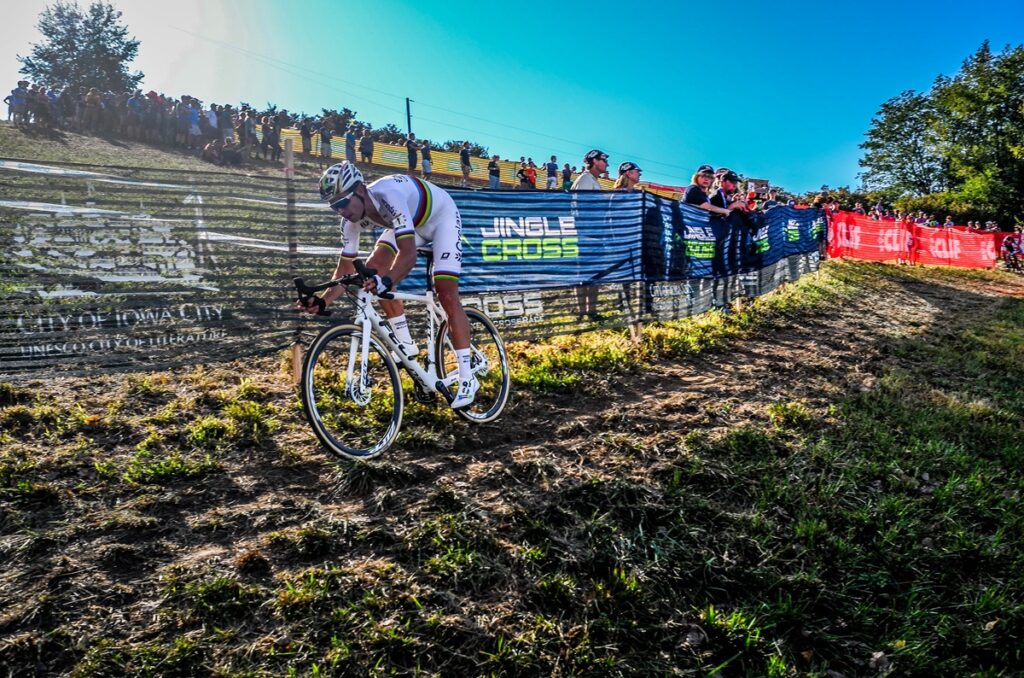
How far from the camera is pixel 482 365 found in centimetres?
498

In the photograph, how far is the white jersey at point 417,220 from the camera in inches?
163

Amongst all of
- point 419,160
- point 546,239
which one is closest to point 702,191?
point 546,239

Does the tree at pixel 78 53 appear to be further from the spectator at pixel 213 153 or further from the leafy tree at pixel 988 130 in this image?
the leafy tree at pixel 988 130

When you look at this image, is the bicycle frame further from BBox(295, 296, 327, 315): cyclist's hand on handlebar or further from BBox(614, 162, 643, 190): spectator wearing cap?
BBox(614, 162, 643, 190): spectator wearing cap

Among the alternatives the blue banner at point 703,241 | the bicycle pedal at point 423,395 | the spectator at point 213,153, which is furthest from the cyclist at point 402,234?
the spectator at point 213,153

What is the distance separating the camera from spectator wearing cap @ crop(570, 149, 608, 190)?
889 cm

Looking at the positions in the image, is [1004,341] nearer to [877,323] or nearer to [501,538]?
[877,323]

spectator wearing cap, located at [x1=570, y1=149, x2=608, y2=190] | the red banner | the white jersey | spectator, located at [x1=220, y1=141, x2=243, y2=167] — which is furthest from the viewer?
the red banner

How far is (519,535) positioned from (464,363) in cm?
177

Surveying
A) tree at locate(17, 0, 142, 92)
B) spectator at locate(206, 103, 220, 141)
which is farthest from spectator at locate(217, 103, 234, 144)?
tree at locate(17, 0, 142, 92)

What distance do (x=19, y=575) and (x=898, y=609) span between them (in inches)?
162

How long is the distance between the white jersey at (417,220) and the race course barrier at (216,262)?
1.54 meters

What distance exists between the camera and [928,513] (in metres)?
3.57

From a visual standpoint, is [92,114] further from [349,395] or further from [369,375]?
[349,395]
